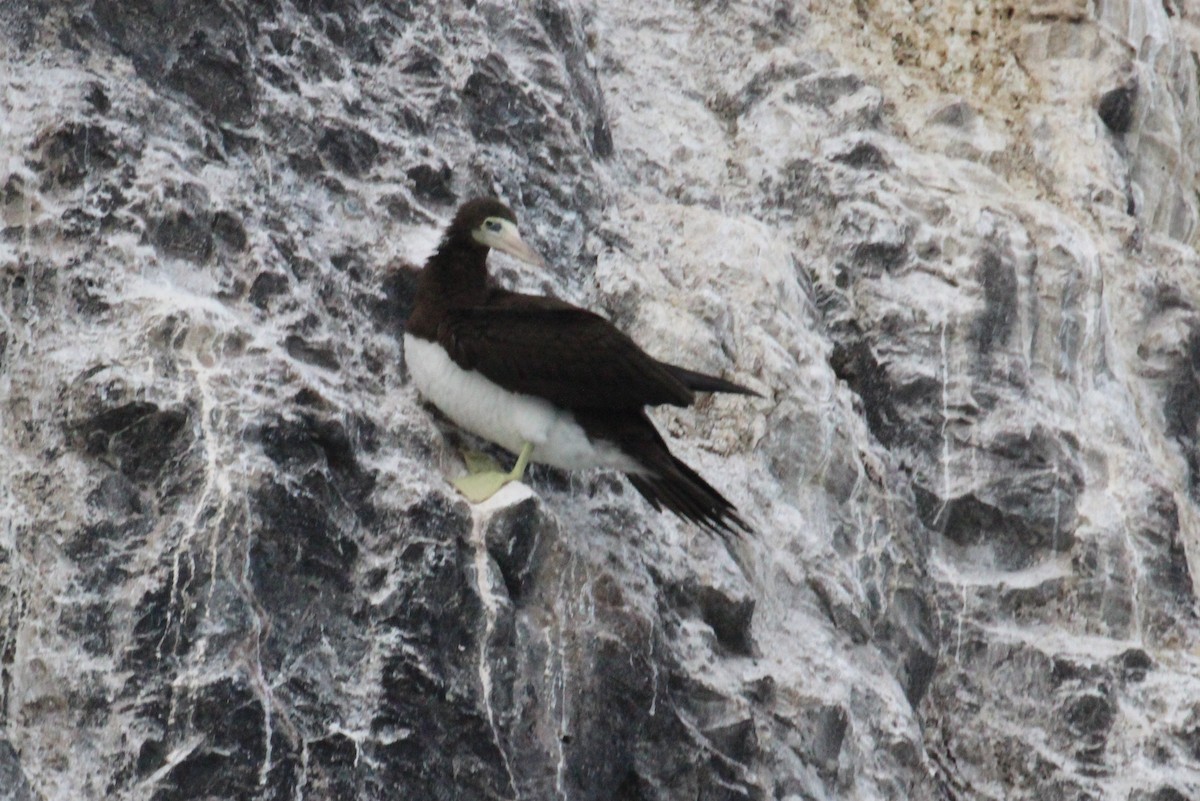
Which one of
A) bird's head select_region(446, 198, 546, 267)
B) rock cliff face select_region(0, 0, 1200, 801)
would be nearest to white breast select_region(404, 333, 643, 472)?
rock cliff face select_region(0, 0, 1200, 801)

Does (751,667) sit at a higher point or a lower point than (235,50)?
lower

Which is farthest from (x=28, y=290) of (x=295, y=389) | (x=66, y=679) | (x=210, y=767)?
(x=210, y=767)

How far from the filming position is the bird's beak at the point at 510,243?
21.7 feet

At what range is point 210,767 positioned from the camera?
5.21 meters

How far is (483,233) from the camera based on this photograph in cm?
662

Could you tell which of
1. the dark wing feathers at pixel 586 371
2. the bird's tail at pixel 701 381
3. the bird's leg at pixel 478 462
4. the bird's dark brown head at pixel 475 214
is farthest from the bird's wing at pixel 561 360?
the bird's dark brown head at pixel 475 214

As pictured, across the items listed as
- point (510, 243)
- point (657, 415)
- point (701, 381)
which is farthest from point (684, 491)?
point (657, 415)

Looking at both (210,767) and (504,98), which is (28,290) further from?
(504,98)

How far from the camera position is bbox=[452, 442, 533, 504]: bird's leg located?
6.12 metres

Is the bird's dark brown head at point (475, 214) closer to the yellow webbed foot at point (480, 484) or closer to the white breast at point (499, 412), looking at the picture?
the white breast at point (499, 412)

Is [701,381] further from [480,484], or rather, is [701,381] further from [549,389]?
[480,484]

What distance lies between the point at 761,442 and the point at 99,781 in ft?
11.6

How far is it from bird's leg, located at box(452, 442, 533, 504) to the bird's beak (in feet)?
2.63

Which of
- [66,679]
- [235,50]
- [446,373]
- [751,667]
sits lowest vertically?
[751,667]
